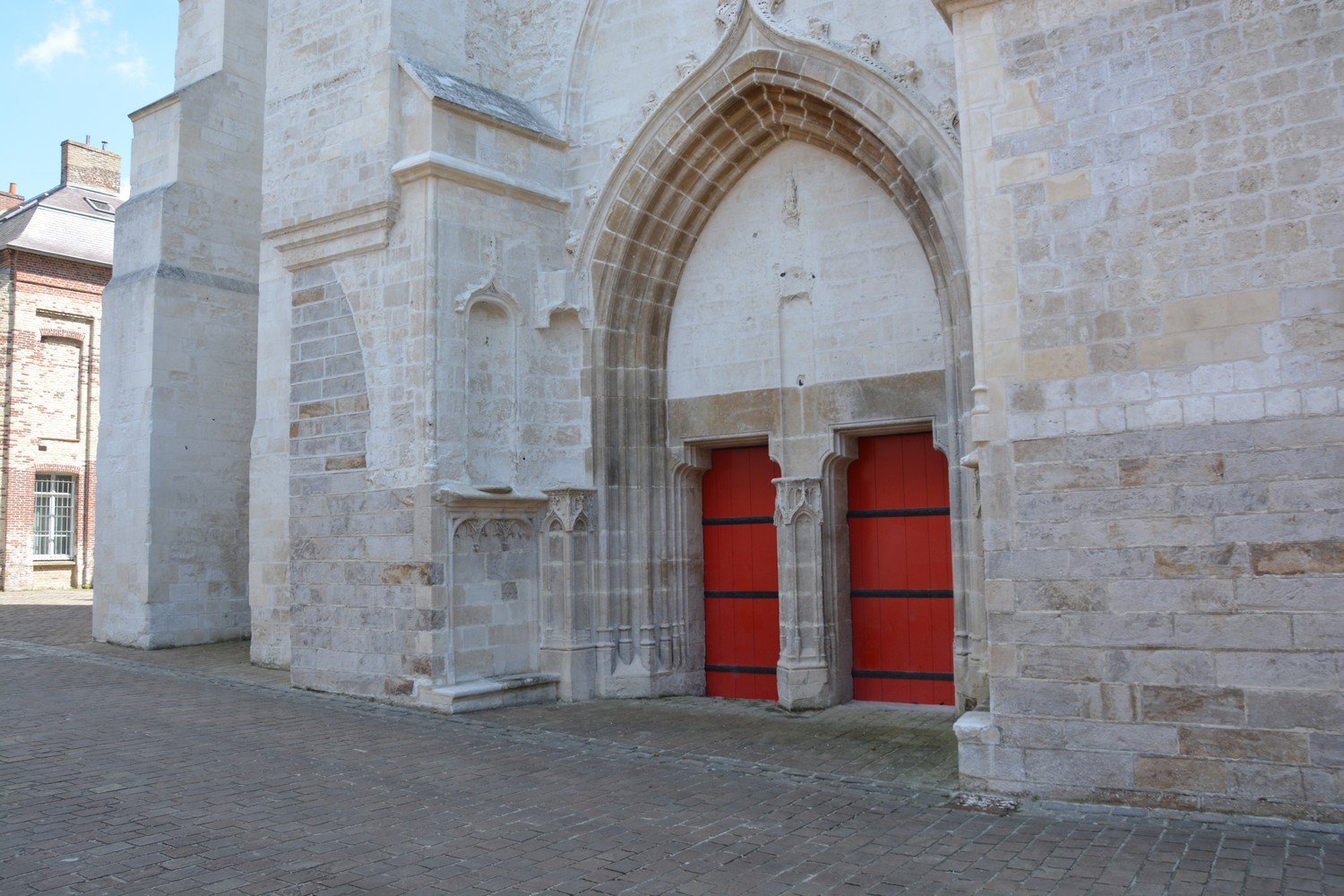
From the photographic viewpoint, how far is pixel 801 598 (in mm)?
7535

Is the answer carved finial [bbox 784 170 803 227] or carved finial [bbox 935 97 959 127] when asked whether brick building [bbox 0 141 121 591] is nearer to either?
carved finial [bbox 784 170 803 227]

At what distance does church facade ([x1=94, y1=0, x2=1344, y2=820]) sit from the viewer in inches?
181

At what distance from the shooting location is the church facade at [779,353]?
4.60 meters

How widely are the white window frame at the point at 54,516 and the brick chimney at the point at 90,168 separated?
660cm

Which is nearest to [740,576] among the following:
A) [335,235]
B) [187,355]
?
[335,235]

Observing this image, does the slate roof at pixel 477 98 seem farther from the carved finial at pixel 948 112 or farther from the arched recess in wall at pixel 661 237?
the carved finial at pixel 948 112

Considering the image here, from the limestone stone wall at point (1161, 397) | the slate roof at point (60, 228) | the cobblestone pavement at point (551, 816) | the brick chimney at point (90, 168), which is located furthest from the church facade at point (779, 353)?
the brick chimney at point (90, 168)

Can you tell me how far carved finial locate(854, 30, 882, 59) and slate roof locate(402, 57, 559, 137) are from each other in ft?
8.54

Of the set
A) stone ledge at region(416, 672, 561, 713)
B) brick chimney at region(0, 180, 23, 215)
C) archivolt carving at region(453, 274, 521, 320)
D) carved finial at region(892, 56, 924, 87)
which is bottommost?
stone ledge at region(416, 672, 561, 713)

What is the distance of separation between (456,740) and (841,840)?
285 cm

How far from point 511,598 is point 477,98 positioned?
3893 millimetres

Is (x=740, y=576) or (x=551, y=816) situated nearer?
(x=551, y=816)

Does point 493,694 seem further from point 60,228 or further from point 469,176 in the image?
point 60,228

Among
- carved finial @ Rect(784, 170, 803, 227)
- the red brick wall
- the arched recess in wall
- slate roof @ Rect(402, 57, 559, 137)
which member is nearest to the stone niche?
the arched recess in wall
